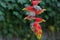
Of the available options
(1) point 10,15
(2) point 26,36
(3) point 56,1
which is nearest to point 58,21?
(3) point 56,1

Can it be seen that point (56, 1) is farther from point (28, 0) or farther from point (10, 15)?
point (10, 15)

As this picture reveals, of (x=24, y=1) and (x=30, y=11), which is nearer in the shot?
(x=30, y=11)

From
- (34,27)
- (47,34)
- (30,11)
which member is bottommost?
(47,34)

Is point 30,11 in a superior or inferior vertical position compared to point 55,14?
superior

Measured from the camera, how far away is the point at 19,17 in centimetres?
315

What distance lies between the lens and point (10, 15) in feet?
10.5

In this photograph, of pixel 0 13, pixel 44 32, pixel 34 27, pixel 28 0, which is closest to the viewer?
pixel 34 27

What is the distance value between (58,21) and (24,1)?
2.20 ft

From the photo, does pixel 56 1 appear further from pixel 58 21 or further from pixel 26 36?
pixel 26 36

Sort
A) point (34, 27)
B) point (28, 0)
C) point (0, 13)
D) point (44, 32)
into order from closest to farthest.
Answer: point (34, 27)
point (0, 13)
point (28, 0)
point (44, 32)

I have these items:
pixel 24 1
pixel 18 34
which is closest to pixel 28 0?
pixel 24 1

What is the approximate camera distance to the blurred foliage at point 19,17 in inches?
122

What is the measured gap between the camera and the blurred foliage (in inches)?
122

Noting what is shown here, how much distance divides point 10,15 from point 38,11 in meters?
0.66
